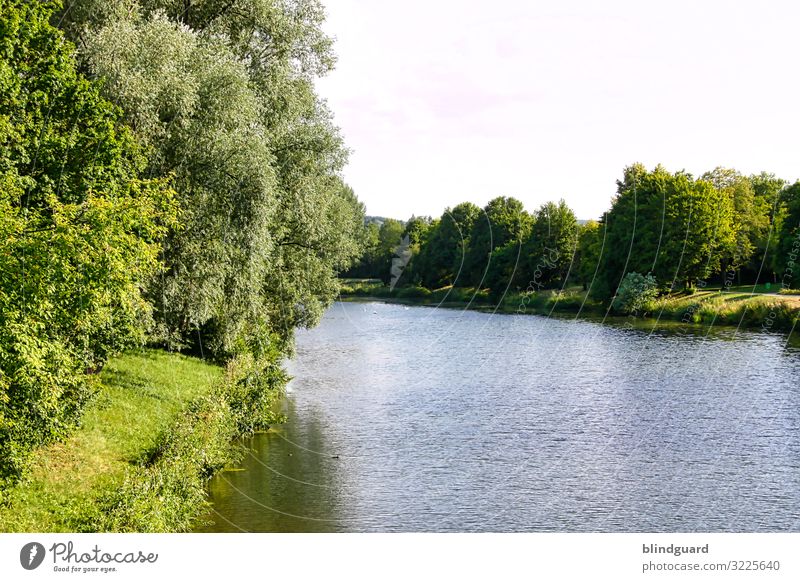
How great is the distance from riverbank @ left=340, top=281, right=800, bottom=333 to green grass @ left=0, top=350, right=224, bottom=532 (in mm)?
14481

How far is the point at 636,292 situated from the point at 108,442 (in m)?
55.6

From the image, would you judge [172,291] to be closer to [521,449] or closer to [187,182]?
[187,182]

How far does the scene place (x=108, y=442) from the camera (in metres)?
19.5

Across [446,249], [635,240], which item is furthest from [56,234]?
[446,249]

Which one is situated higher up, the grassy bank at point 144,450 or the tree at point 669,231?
the tree at point 669,231

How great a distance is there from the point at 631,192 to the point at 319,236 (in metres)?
50.1

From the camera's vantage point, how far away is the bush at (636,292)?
67500 millimetres

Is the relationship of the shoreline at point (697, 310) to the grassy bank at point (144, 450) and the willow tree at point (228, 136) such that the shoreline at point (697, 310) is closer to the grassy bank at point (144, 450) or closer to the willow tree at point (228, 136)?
the willow tree at point (228, 136)

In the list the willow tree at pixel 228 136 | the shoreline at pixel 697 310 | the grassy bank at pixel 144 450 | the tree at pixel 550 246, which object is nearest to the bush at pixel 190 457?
the grassy bank at pixel 144 450

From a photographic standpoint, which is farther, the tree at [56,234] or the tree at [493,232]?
the tree at [493,232]

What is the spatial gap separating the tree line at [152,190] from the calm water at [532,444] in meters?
4.86

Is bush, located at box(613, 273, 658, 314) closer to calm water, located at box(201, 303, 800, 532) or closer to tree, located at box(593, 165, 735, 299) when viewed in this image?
tree, located at box(593, 165, 735, 299)

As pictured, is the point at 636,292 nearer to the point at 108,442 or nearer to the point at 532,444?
the point at 532,444

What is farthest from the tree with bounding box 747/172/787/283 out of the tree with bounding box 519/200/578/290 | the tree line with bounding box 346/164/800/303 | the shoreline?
the tree with bounding box 519/200/578/290
